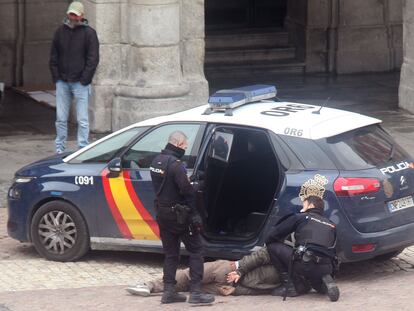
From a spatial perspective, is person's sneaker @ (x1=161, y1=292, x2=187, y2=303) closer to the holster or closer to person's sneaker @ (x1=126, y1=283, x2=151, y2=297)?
person's sneaker @ (x1=126, y1=283, x2=151, y2=297)

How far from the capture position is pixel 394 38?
2302cm

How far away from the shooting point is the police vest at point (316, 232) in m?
9.70

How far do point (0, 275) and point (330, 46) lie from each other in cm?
1302

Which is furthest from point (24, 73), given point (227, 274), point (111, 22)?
point (227, 274)

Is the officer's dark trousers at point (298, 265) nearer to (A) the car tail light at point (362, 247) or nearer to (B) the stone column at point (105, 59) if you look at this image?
(A) the car tail light at point (362, 247)

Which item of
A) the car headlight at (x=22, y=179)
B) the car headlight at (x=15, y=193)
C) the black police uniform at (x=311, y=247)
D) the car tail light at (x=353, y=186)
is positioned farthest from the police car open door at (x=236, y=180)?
the car headlight at (x=15, y=193)

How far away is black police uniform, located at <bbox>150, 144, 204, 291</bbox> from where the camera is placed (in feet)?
32.1

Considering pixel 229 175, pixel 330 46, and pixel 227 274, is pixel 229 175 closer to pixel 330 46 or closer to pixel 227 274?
pixel 227 274

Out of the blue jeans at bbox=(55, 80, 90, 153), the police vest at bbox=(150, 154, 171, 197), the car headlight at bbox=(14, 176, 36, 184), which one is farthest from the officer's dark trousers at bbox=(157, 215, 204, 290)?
the blue jeans at bbox=(55, 80, 90, 153)

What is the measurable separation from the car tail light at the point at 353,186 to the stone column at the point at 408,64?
8.56m

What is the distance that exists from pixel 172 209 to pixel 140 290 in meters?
0.80

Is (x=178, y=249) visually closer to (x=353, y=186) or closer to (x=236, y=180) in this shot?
(x=236, y=180)

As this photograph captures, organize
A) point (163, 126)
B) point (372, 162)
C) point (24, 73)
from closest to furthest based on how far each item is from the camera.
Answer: point (372, 162)
point (163, 126)
point (24, 73)

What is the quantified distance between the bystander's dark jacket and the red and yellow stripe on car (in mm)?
3845
